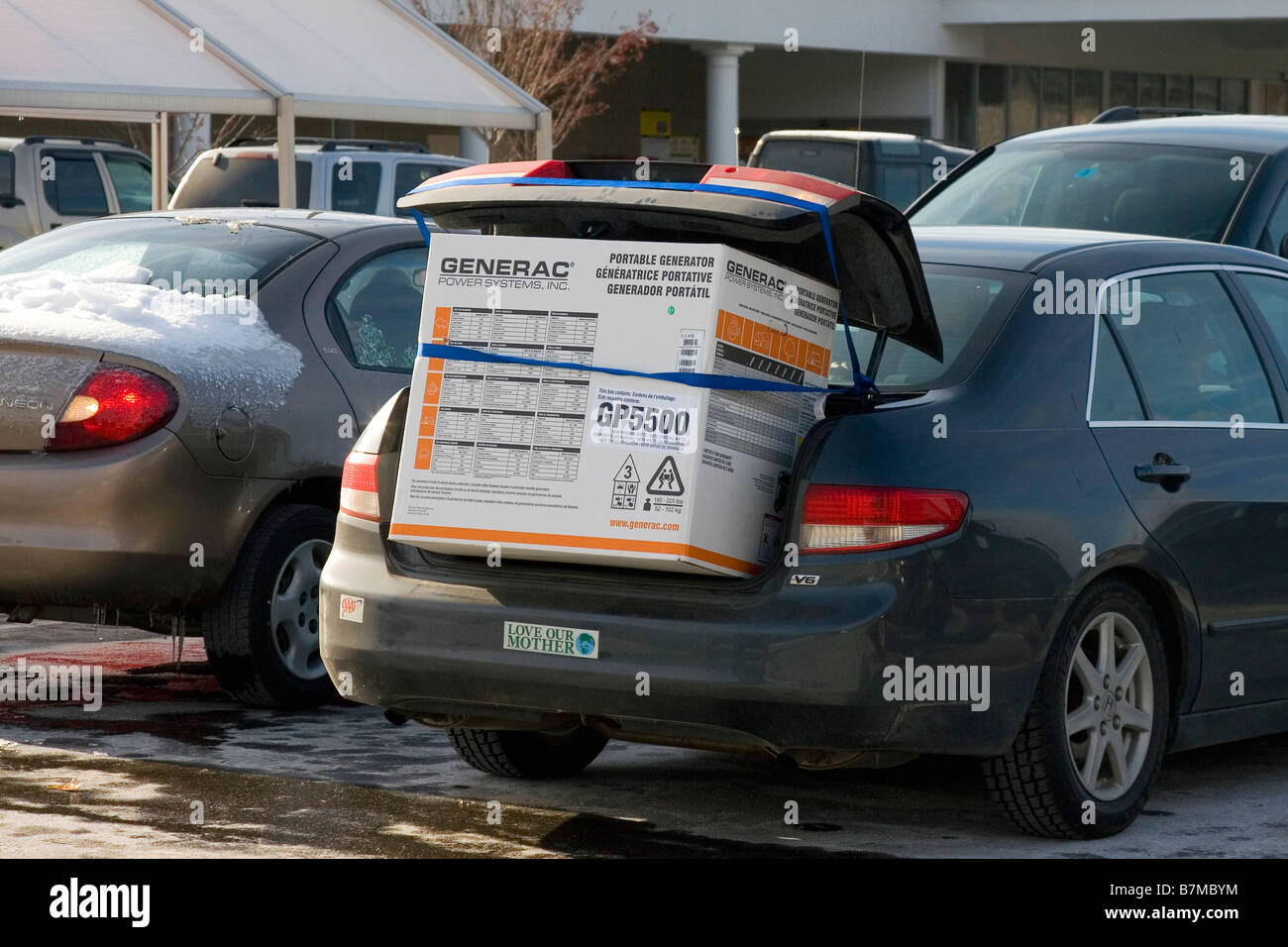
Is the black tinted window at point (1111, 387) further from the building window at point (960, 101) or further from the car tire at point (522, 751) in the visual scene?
the building window at point (960, 101)

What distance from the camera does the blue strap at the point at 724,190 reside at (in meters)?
5.12

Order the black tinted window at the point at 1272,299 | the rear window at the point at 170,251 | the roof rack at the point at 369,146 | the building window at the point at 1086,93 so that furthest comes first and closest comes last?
the building window at the point at 1086,93 → the roof rack at the point at 369,146 → the rear window at the point at 170,251 → the black tinted window at the point at 1272,299

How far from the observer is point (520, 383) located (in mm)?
5371

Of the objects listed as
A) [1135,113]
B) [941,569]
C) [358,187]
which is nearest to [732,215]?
[941,569]

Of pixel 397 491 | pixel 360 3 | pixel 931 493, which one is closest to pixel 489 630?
pixel 397 491

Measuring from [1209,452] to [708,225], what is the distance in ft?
5.61

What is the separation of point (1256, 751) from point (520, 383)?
3113mm

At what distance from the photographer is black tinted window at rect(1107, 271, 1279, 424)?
237 inches

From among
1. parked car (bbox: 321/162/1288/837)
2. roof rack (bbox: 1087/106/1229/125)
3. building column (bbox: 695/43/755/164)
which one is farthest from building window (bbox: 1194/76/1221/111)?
parked car (bbox: 321/162/1288/837)

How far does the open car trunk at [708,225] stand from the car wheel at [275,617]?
5.27 ft

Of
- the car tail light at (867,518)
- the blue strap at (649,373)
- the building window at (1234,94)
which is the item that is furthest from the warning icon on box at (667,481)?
the building window at (1234,94)

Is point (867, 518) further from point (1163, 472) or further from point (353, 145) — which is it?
point (353, 145)

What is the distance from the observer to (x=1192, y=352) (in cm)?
623

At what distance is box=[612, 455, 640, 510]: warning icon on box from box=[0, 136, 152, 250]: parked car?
719 inches
